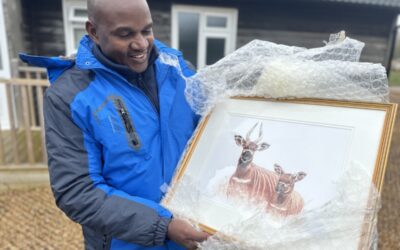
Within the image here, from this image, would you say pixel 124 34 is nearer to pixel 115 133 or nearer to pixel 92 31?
pixel 92 31

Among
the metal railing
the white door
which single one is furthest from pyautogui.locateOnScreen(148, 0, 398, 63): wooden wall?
the metal railing

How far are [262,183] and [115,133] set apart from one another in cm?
51

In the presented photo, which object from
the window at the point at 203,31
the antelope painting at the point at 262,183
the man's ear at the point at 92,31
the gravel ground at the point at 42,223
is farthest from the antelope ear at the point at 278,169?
the window at the point at 203,31

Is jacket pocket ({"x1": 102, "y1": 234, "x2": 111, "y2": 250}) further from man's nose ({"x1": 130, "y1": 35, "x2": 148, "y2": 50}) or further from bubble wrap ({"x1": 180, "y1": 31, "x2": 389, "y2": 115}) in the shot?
man's nose ({"x1": 130, "y1": 35, "x2": 148, "y2": 50})

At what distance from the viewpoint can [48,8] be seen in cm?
585

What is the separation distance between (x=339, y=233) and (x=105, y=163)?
75 centimetres

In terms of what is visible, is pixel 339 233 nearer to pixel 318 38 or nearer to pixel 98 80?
pixel 98 80

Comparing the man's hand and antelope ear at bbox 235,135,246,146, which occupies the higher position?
antelope ear at bbox 235,135,246,146

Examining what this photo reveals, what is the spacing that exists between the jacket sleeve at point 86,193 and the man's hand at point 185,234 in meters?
0.02

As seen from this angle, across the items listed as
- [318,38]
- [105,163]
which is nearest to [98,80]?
[105,163]

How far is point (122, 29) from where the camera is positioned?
1079 mm

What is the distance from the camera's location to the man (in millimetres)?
1066

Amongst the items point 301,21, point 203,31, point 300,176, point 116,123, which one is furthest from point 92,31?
point 301,21

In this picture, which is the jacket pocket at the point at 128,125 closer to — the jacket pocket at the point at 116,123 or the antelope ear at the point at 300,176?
the jacket pocket at the point at 116,123
